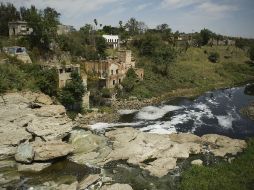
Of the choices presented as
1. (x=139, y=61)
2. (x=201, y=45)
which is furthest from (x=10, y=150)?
(x=201, y=45)

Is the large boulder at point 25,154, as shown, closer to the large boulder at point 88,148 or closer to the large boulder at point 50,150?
the large boulder at point 50,150

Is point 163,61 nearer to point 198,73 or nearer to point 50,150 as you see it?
point 198,73

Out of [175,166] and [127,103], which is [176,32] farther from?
[175,166]

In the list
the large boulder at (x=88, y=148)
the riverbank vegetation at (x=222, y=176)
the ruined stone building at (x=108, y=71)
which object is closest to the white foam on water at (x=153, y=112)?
the ruined stone building at (x=108, y=71)

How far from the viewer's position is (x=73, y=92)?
43.1 metres

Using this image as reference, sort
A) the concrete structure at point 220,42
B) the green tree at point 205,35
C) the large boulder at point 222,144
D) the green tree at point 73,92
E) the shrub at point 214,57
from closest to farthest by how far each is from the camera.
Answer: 1. the large boulder at point 222,144
2. the green tree at point 73,92
3. the shrub at point 214,57
4. the green tree at point 205,35
5. the concrete structure at point 220,42

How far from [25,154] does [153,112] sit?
82.6 feet

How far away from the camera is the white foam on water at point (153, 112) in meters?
46.9

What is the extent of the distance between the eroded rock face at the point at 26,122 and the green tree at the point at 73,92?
5.28 m

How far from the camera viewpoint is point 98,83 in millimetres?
52250

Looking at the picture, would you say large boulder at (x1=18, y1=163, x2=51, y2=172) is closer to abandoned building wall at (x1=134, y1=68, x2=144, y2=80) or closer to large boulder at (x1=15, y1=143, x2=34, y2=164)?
large boulder at (x1=15, y1=143, x2=34, y2=164)

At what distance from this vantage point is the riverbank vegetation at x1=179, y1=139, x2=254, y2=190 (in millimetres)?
24875

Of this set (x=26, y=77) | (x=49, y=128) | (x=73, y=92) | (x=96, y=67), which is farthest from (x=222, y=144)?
(x=96, y=67)

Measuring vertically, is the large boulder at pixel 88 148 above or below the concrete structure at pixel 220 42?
below
